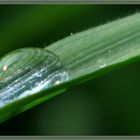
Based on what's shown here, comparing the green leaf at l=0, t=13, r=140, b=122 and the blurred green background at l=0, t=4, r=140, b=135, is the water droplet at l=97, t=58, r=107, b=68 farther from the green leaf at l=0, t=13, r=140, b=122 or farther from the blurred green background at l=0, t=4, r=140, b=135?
the blurred green background at l=0, t=4, r=140, b=135

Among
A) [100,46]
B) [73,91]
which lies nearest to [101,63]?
[100,46]

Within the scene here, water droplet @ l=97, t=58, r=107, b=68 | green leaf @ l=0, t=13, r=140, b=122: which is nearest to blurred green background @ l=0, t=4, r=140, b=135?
green leaf @ l=0, t=13, r=140, b=122

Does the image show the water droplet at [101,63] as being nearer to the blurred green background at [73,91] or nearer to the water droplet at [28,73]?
the water droplet at [28,73]

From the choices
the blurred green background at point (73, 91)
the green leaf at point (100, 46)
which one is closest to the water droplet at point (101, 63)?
the green leaf at point (100, 46)

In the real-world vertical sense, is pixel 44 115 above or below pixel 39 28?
below

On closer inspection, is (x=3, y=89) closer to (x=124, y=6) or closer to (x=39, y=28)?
(x=39, y=28)

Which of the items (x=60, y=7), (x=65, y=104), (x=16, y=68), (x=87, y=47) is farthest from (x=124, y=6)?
(x=16, y=68)
